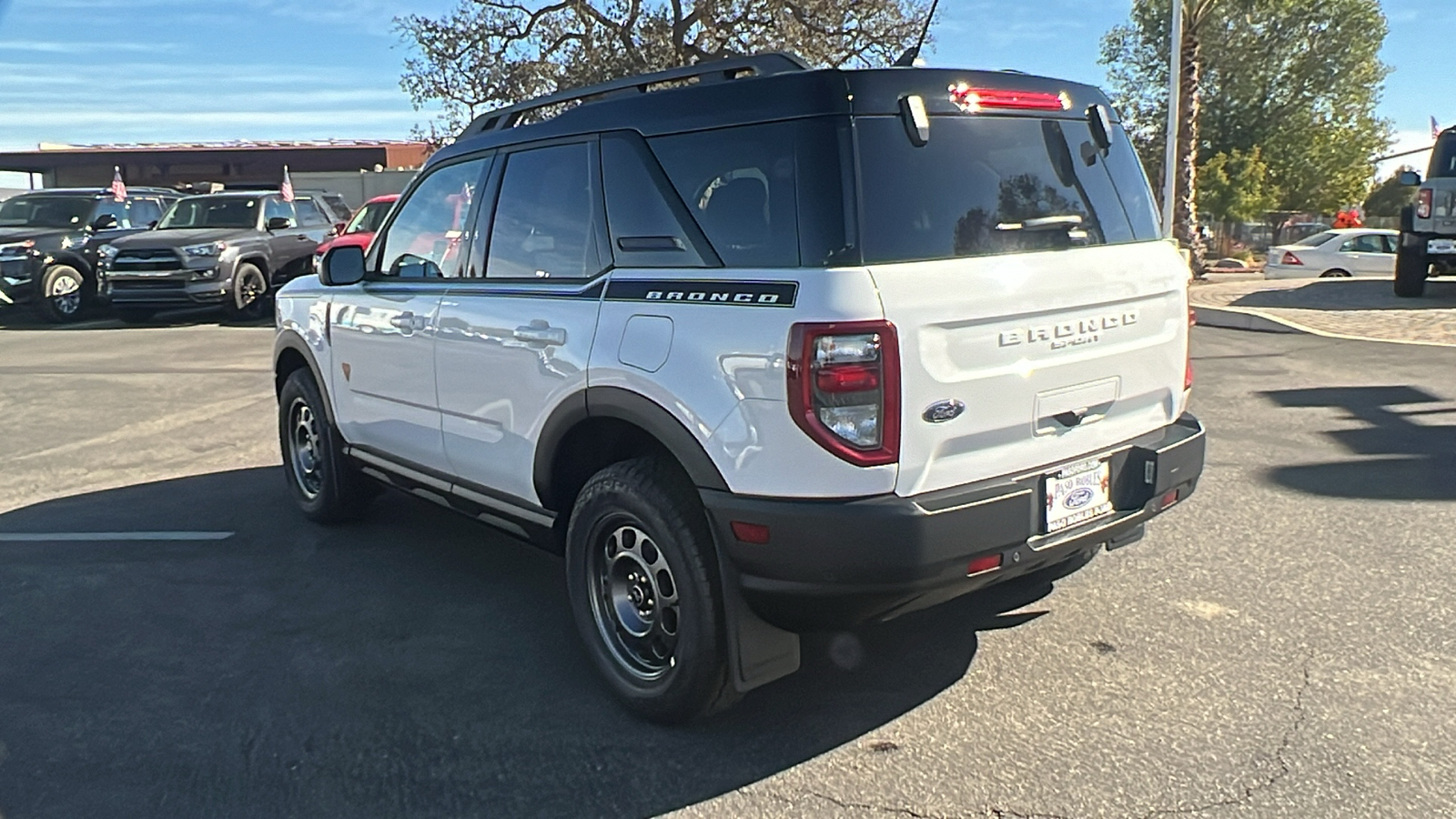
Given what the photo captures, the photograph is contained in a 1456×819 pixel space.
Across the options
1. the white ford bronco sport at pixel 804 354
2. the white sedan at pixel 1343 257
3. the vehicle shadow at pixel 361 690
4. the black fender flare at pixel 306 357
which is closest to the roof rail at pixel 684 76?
the white ford bronco sport at pixel 804 354

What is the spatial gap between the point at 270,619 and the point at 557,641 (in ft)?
3.96

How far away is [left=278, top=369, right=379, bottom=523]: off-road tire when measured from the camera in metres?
5.52

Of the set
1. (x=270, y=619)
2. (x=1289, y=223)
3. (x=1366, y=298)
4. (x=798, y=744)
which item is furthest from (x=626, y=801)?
(x=1289, y=223)

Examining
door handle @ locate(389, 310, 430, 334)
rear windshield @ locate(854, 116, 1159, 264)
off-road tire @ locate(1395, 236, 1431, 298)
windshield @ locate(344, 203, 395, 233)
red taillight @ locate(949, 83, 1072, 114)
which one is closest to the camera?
rear windshield @ locate(854, 116, 1159, 264)

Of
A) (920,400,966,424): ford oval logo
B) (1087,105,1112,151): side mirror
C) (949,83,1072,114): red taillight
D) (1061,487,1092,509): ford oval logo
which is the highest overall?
(949,83,1072,114): red taillight

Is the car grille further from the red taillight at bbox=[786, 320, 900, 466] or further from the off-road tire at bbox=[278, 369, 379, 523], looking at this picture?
the red taillight at bbox=[786, 320, 900, 466]

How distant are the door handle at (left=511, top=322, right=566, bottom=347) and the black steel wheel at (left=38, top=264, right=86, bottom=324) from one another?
15535mm

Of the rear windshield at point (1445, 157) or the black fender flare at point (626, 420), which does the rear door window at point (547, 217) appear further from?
the rear windshield at point (1445, 157)

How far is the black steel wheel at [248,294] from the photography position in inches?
617

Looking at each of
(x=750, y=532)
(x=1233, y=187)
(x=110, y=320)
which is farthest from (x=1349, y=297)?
(x=1233, y=187)

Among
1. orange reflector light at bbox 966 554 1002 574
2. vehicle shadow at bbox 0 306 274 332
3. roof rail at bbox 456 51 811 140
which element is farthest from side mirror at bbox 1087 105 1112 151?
vehicle shadow at bbox 0 306 274 332

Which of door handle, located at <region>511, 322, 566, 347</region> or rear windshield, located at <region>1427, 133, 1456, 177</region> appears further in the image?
rear windshield, located at <region>1427, 133, 1456, 177</region>

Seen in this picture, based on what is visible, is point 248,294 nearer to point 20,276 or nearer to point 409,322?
point 20,276

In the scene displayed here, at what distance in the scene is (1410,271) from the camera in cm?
1565
